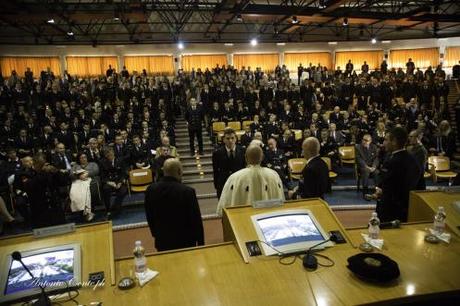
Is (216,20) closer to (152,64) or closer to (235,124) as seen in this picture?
(152,64)

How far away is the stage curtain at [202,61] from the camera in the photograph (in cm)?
1977

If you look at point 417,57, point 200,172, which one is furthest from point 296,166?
point 417,57

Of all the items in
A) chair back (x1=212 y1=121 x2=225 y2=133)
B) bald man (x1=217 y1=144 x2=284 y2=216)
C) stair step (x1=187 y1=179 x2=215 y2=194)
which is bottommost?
stair step (x1=187 y1=179 x2=215 y2=194)

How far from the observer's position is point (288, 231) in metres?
2.61

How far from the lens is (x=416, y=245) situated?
2605 millimetres

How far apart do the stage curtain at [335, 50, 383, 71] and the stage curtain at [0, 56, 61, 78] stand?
54.1 feet

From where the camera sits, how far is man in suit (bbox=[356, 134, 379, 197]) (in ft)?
23.7

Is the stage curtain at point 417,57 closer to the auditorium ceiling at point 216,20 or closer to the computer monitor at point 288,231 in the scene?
the auditorium ceiling at point 216,20

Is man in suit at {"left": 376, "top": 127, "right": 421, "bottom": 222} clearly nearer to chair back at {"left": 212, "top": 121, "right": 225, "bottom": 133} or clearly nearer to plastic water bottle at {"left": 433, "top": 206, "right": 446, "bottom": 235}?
plastic water bottle at {"left": 433, "top": 206, "right": 446, "bottom": 235}

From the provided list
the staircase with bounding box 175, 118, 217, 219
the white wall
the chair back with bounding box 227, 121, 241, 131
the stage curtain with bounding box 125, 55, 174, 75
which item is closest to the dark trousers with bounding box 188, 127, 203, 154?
the staircase with bounding box 175, 118, 217, 219

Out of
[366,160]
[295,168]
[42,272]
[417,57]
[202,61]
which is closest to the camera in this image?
[42,272]

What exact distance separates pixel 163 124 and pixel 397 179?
7938 millimetres

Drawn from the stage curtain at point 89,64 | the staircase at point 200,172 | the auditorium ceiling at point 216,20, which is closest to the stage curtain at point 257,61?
the auditorium ceiling at point 216,20

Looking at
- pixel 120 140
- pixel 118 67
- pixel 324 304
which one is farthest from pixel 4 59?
pixel 324 304
